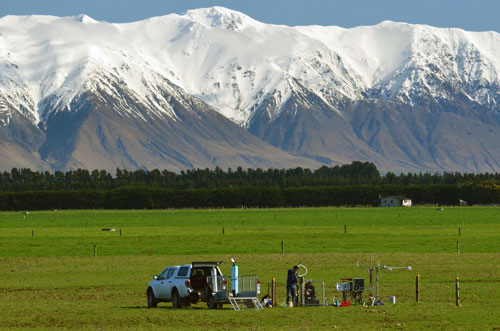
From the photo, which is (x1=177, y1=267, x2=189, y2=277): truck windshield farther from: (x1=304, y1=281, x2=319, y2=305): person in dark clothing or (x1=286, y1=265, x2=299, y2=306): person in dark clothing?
(x1=304, y1=281, x2=319, y2=305): person in dark clothing

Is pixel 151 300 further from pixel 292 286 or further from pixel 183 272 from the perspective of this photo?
pixel 292 286

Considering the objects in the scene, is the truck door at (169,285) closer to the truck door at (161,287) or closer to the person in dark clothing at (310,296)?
the truck door at (161,287)

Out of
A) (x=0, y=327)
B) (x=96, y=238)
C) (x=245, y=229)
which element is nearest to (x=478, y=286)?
(x=0, y=327)

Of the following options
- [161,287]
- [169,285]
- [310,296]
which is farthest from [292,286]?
[161,287]

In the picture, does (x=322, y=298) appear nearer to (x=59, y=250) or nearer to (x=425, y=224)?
(x=59, y=250)

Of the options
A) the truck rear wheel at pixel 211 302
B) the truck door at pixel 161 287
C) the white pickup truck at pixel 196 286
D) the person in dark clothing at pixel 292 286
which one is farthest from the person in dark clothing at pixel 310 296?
the truck door at pixel 161 287

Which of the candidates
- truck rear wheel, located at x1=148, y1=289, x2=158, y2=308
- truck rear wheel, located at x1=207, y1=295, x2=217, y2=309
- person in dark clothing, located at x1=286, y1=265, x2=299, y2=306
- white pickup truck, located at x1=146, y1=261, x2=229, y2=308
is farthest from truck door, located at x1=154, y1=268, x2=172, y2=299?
person in dark clothing, located at x1=286, y1=265, x2=299, y2=306

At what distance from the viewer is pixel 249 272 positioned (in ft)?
179

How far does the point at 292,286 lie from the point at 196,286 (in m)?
3.59

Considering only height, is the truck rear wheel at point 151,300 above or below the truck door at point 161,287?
below

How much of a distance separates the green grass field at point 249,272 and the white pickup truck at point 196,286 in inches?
20.0

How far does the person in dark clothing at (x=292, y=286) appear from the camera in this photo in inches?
1588

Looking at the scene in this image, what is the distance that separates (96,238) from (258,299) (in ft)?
176

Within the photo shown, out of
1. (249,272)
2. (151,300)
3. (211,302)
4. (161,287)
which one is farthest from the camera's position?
(249,272)
